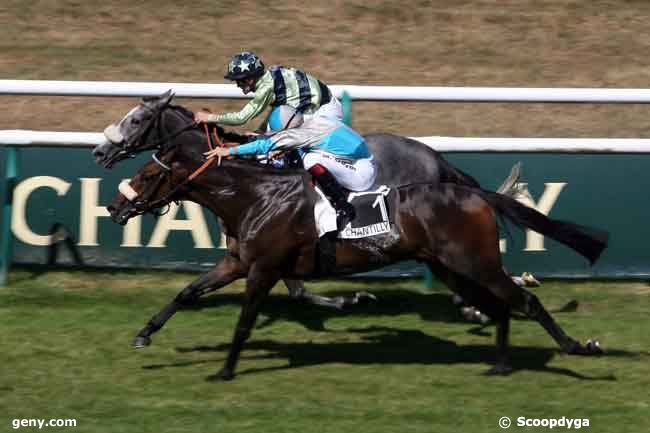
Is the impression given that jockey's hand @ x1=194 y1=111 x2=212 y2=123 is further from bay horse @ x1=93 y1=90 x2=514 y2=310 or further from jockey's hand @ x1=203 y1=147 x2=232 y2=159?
jockey's hand @ x1=203 y1=147 x2=232 y2=159

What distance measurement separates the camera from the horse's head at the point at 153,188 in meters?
8.37

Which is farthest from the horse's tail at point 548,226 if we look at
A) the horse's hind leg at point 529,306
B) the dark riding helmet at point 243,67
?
the dark riding helmet at point 243,67

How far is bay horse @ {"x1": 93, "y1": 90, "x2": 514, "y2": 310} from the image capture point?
8539 millimetres

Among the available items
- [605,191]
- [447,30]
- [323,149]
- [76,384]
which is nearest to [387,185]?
[323,149]

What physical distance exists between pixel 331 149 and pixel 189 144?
100 centimetres

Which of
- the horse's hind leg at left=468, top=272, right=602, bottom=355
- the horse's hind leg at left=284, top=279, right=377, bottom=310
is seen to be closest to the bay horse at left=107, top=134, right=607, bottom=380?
the horse's hind leg at left=468, top=272, right=602, bottom=355

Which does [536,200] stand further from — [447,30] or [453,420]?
[447,30]

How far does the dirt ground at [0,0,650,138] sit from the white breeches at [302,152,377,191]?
4.54 m

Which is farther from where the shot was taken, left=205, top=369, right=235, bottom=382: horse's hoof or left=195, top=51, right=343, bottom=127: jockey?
left=195, top=51, right=343, bottom=127: jockey

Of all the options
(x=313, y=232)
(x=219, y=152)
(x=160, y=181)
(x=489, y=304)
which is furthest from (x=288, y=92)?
(x=489, y=304)

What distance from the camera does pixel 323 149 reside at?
8289mm

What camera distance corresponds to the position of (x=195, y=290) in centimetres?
850

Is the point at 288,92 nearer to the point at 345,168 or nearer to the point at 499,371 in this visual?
the point at 345,168

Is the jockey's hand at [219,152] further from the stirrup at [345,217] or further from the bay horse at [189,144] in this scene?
the stirrup at [345,217]
